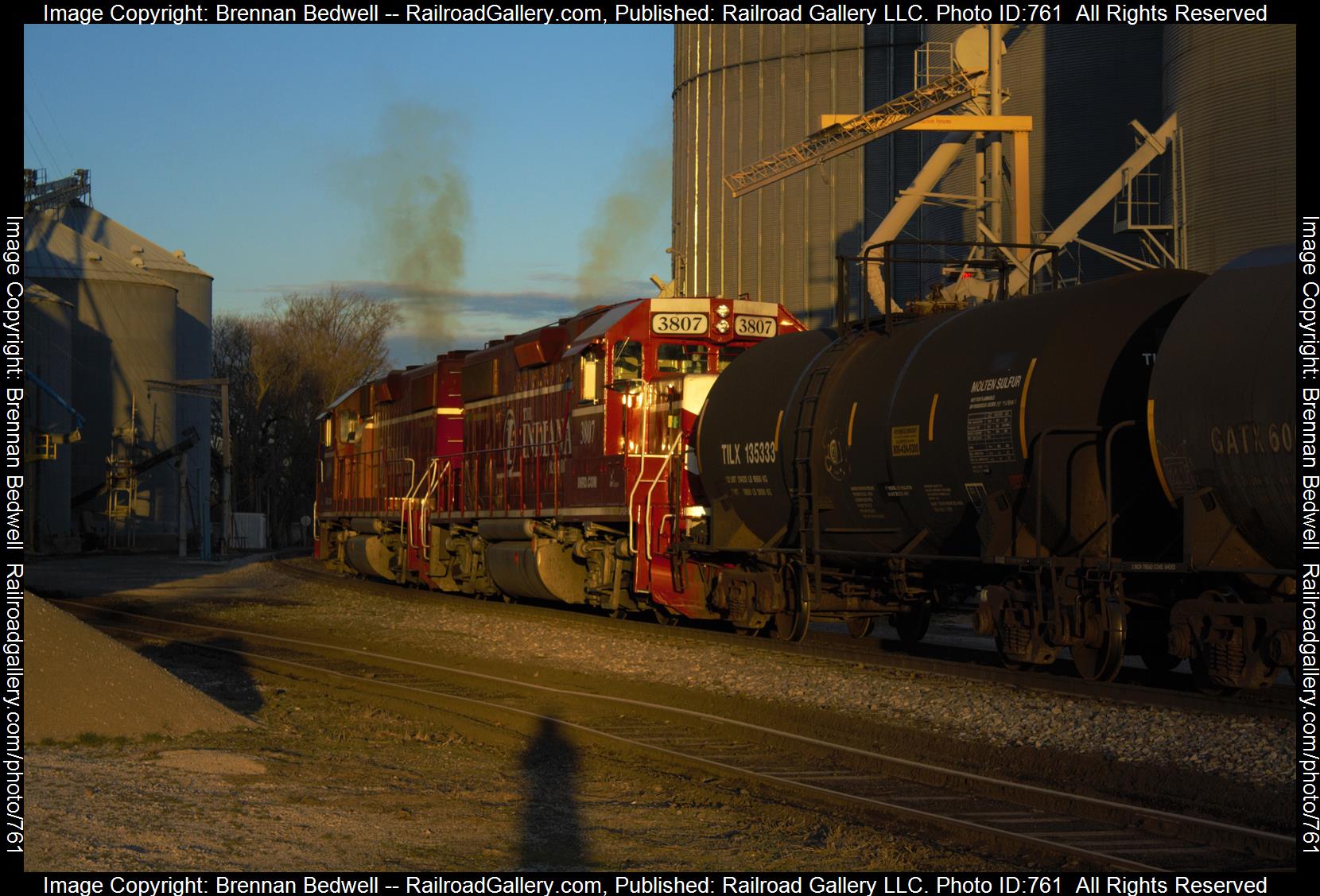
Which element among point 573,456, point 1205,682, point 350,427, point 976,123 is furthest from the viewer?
point 976,123

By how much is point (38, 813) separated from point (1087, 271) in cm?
4246

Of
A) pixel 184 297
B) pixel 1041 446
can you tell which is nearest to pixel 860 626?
pixel 1041 446

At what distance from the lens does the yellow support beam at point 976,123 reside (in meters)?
37.6

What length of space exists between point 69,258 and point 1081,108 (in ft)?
166

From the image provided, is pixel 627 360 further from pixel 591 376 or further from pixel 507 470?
pixel 507 470

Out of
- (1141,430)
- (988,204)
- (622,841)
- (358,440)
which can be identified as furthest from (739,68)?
(622,841)

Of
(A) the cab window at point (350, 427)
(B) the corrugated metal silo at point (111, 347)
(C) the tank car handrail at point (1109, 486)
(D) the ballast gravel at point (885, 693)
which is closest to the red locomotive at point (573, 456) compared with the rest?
(D) the ballast gravel at point (885, 693)

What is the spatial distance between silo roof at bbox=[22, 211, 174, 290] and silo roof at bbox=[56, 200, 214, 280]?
18.1ft

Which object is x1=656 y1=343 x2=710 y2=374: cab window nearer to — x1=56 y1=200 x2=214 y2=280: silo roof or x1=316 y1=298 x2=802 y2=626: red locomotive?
x1=316 y1=298 x2=802 y2=626: red locomotive

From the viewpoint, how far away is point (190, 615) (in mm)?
24953

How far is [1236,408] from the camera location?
10.1m

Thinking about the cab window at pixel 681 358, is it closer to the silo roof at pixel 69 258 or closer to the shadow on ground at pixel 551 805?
the shadow on ground at pixel 551 805

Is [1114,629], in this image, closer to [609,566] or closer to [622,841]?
[622,841]

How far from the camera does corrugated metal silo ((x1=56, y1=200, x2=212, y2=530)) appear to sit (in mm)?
77875
